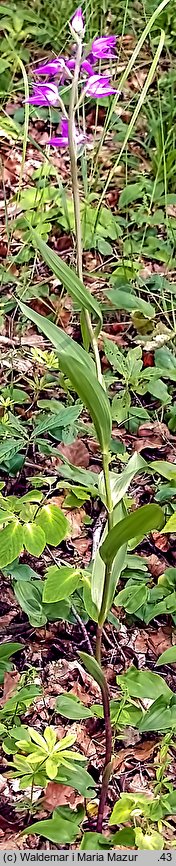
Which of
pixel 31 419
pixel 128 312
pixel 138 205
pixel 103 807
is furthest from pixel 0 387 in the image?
pixel 103 807

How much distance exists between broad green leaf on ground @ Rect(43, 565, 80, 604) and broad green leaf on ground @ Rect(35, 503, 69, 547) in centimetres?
4

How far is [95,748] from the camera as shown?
1184 millimetres

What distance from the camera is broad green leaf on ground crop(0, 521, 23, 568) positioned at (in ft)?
3.56

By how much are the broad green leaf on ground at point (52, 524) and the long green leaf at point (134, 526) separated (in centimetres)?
19

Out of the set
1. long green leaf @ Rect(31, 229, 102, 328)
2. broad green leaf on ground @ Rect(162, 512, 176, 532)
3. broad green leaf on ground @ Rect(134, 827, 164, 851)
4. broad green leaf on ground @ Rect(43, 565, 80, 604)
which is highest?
long green leaf @ Rect(31, 229, 102, 328)

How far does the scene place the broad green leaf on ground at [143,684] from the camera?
3.79 feet

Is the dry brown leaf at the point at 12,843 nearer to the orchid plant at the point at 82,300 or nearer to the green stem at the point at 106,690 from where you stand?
the green stem at the point at 106,690

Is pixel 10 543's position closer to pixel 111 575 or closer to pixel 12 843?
pixel 111 575

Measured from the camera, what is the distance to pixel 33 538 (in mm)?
1093

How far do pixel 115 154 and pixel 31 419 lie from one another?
36.6 inches

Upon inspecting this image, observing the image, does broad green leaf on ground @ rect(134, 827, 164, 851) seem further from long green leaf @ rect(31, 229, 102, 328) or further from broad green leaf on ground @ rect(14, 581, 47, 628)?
long green leaf @ rect(31, 229, 102, 328)

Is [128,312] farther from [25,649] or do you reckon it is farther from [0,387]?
[25,649]

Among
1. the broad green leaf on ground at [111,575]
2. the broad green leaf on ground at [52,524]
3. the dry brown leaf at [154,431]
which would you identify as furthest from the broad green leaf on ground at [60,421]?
the dry brown leaf at [154,431]

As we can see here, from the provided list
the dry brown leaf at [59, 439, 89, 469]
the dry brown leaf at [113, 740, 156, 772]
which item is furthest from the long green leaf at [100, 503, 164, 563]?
the dry brown leaf at [59, 439, 89, 469]
